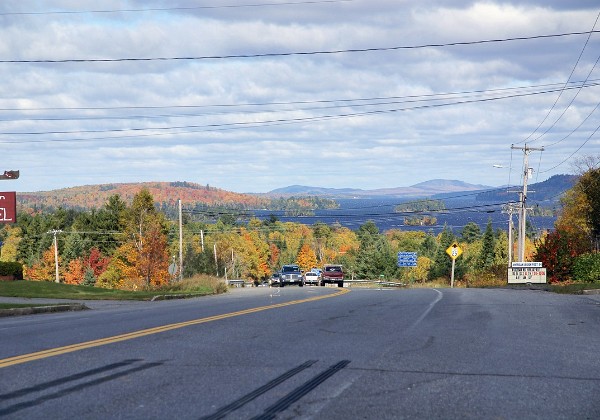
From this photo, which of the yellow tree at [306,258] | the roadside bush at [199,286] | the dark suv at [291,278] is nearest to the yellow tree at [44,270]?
the yellow tree at [306,258]

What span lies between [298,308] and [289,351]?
31.0 feet

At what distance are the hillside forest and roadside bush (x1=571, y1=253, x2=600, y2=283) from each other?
6 centimetres

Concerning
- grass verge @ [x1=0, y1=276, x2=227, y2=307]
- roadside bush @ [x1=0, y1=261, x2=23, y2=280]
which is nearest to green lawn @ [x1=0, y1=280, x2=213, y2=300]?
grass verge @ [x1=0, y1=276, x2=227, y2=307]

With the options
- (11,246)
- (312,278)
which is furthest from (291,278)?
(11,246)

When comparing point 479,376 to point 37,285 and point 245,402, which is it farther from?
point 37,285

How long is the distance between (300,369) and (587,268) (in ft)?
116

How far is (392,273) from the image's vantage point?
475ft

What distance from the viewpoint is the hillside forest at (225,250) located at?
60.0 m

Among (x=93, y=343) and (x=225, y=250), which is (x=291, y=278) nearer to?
(x=93, y=343)

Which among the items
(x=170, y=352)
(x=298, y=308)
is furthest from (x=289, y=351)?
(x=298, y=308)

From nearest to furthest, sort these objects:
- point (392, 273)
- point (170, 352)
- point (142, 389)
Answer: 1. point (142, 389)
2. point (170, 352)
3. point (392, 273)

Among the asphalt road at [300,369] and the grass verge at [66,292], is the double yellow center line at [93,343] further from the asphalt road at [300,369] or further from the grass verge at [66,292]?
the grass verge at [66,292]

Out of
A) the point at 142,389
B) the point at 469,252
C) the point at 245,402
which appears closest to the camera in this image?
the point at 245,402

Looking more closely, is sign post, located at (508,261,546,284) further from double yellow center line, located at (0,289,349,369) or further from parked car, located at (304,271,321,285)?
double yellow center line, located at (0,289,349,369)
